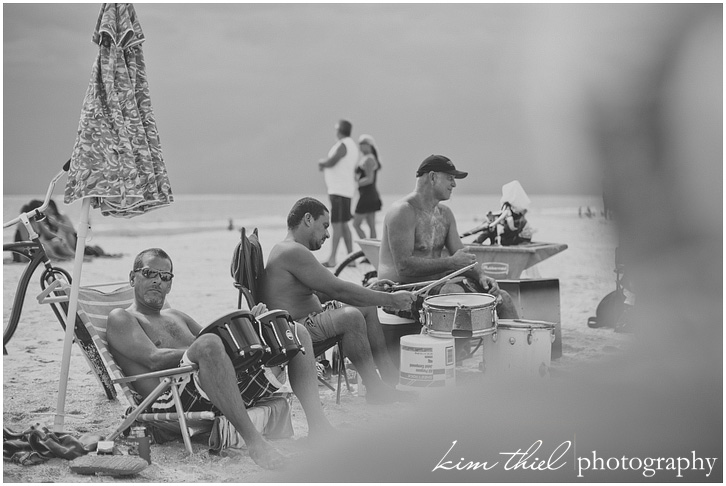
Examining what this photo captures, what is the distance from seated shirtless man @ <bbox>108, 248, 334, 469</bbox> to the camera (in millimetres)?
3398

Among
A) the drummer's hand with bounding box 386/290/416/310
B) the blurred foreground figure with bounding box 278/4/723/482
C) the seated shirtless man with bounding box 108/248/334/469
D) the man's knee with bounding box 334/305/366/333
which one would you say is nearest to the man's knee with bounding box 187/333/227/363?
the seated shirtless man with bounding box 108/248/334/469

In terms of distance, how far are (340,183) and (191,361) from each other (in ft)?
19.7

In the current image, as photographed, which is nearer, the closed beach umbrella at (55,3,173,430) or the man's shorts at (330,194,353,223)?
the closed beach umbrella at (55,3,173,430)

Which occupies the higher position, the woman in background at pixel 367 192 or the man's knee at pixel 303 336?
the woman in background at pixel 367 192

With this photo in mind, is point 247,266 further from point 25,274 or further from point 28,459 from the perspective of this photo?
point 28,459

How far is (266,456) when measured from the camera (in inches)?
132

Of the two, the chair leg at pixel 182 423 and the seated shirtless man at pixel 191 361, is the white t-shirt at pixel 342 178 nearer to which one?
the seated shirtless man at pixel 191 361

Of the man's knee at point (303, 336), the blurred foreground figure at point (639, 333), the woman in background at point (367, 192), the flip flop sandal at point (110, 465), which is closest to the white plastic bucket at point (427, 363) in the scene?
the blurred foreground figure at point (639, 333)

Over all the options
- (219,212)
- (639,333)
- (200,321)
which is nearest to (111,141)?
(200,321)

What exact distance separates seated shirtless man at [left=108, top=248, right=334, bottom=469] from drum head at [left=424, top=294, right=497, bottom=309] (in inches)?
32.6

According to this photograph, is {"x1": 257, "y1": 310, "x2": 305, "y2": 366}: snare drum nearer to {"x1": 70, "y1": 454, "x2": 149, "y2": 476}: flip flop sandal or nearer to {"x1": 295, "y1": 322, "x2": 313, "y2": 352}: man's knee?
{"x1": 295, "y1": 322, "x2": 313, "y2": 352}: man's knee

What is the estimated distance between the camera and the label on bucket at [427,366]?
13.8 feet

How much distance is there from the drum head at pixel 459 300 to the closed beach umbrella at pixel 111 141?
1487 millimetres

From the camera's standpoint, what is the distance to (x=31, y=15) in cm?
983
